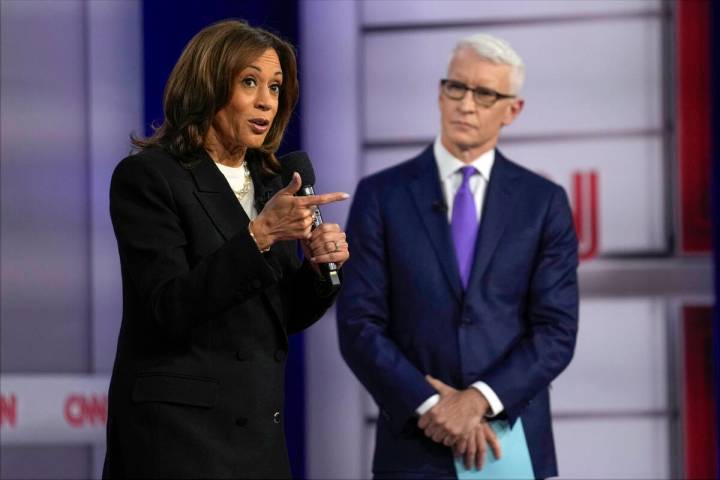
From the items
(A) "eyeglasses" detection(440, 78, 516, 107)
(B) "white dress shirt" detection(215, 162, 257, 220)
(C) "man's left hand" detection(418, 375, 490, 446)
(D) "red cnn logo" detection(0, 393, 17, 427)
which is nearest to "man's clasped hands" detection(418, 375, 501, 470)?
(C) "man's left hand" detection(418, 375, 490, 446)

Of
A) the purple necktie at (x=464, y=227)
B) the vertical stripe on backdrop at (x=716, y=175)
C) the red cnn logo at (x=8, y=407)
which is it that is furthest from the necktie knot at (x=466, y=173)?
the red cnn logo at (x=8, y=407)

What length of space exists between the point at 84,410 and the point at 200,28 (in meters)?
1.33

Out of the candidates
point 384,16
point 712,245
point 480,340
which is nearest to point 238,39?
point 480,340

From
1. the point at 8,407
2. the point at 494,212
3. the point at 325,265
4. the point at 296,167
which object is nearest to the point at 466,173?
the point at 494,212

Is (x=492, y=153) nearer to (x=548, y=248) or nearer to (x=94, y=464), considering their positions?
(x=548, y=248)

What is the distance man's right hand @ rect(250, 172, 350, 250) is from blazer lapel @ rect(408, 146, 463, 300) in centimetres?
117

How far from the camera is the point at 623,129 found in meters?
3.58

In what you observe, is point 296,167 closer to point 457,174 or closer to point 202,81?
point 202,81

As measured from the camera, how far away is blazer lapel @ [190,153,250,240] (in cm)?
181

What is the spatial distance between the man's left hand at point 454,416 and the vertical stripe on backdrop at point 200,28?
928 millimetres

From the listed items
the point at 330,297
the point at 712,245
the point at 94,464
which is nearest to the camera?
the point at 330,297

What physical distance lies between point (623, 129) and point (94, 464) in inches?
82.2

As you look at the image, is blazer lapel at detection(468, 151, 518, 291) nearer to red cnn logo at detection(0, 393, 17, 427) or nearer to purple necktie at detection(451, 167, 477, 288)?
purple necktie at detection(451, 167, 477, 288)

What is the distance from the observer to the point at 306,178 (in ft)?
6.27
